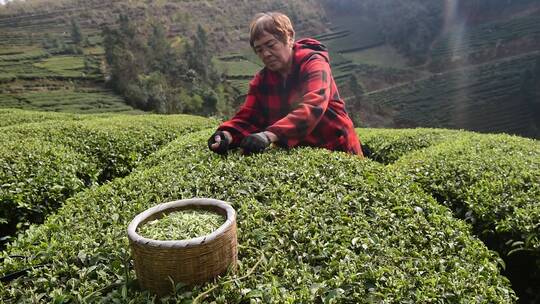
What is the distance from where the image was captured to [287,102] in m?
5.54

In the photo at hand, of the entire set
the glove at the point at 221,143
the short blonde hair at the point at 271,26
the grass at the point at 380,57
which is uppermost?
the short blonde hair at the point at 271,26

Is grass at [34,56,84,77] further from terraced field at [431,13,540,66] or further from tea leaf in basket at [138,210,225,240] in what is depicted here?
terraced field at [431,13,540,66]

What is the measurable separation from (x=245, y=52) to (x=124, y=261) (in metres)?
80.5


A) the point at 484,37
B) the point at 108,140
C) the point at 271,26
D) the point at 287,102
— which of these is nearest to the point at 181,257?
the point at 271,26

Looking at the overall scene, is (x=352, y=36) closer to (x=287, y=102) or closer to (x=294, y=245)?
(x=287, y=102)

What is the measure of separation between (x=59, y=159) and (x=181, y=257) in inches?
207

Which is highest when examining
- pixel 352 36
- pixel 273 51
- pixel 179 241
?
pixel 273 51

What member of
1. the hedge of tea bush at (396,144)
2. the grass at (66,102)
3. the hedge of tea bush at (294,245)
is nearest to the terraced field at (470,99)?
the grass at (66,102)

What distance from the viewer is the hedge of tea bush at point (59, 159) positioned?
5.37m

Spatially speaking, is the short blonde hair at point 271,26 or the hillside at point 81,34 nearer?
the short blonde hair at point 271,26

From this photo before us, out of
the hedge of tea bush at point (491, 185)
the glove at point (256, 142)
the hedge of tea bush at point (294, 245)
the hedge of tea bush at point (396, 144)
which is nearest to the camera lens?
the hedge of tea bush at point (294, 245)

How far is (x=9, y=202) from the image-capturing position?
5203mm

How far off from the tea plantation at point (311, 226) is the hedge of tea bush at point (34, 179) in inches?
0.9

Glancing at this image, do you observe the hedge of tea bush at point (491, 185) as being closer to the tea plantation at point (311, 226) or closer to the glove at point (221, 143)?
the tea plantation at point (311, 226)
